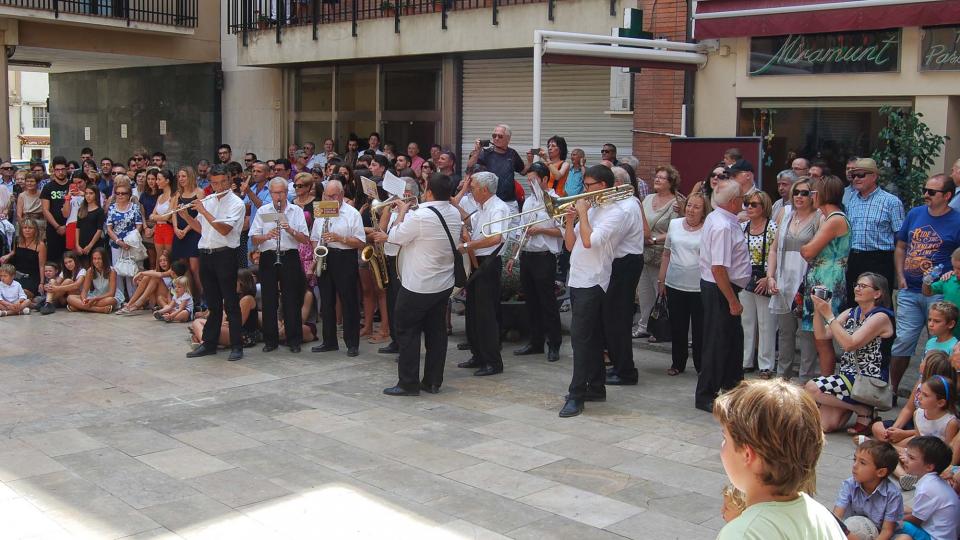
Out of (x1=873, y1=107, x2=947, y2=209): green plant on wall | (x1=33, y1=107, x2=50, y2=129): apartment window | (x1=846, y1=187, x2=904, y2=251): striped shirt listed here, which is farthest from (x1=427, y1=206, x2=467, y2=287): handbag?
(x1=33, y1=107, x2=50, y2=129): apartment window

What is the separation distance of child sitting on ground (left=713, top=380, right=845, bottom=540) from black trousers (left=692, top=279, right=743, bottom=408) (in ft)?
17.4

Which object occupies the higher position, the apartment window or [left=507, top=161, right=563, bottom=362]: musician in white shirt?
the apartment window

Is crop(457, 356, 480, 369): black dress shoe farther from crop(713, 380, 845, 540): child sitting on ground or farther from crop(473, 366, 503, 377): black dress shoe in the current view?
crop(713, 380, 845, 540): child sitting on ground

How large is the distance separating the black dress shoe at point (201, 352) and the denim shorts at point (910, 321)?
6.23 meters

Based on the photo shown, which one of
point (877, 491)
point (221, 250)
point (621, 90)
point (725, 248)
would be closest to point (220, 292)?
point (221, 250)

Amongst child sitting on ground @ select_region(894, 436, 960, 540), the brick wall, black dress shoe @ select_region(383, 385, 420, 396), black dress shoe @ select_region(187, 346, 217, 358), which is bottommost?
black dress shoe @ select_region(383, 385, 420, 396)

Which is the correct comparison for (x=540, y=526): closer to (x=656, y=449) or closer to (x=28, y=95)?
(x=656, y=449)

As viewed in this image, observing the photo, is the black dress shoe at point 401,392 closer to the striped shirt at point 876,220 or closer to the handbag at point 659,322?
the handbag at point 659,322

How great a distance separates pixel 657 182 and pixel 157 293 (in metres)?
6.34

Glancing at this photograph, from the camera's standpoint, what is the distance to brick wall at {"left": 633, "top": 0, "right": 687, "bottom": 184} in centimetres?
1286

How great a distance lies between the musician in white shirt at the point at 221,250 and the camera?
9.52 metres

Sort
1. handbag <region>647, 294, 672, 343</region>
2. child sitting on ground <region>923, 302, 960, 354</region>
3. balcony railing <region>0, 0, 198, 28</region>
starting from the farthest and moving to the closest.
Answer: balcony railing <region>0, 0, 198, 28</region>
handbag <region>647, 294, 672, 343</region>
child sitting on ground <region>923, 302, 960, 354</region>

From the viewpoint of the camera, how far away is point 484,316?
29.6ft

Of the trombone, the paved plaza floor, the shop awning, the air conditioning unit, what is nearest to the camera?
the paved plaza floor
